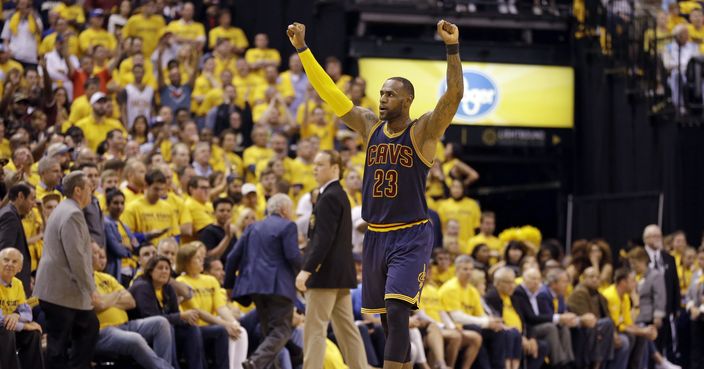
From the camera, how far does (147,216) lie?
49.3 feet

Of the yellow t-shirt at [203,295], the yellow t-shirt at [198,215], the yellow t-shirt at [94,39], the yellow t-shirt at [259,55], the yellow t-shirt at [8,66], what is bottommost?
the yellow t-shirt at [203,295]

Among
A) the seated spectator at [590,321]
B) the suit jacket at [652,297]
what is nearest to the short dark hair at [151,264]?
the seated spectator at [590,321]

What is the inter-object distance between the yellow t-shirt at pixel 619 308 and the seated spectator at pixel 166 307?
6.86 meters

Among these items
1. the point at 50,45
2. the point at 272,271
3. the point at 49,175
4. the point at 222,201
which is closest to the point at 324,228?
the point at 272,271

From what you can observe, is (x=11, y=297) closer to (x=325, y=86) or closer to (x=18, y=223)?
(x=18, y=223)

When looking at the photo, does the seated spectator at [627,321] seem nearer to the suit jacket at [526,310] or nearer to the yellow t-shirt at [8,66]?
the suit jacket at [526,310]

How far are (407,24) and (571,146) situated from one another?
3758 millimetres

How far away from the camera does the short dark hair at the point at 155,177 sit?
14906 millimetres

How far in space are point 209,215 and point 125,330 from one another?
346 cm

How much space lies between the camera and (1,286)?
11.7 m

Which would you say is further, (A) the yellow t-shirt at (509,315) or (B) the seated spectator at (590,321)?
(B) the seated spectator at (590,321)

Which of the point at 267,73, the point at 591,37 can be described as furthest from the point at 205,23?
the point at 591,37

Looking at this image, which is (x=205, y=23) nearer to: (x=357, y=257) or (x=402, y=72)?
(x=402, y=72)

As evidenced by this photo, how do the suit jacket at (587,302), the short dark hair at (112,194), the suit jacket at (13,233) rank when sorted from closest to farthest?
the suit jacket at (13,233), the short dark hair at (112,194), the suit jacket at (587,302)
